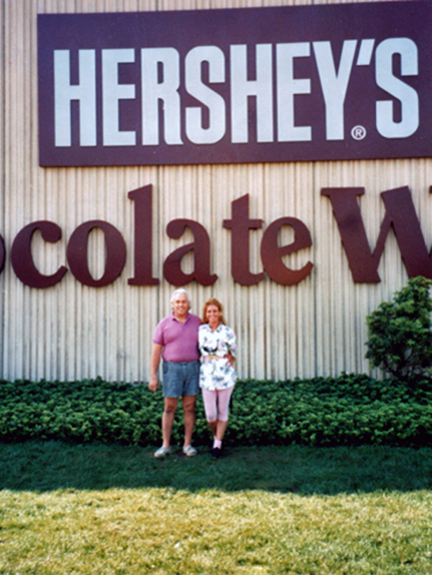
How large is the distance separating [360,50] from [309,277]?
13.0 feet

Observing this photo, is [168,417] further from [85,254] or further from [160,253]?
[85,254]

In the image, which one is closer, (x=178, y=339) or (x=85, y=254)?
(x=178, y=339)

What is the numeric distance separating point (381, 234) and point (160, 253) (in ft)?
12.4

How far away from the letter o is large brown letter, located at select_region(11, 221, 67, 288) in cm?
26

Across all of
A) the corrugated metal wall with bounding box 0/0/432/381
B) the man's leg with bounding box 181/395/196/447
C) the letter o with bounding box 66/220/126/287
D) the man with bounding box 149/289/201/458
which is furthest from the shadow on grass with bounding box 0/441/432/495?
the letter o with bounding box 66/220/126/287

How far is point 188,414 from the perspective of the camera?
17.4 ft

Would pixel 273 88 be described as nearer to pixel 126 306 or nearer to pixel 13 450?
pixel 126 306

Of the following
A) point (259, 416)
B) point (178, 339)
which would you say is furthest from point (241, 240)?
point (178, 339)

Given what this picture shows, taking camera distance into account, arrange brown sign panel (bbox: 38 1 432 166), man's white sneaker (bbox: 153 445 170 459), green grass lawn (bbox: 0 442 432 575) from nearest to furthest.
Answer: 1. green grass lawn (bbox: 0 442 432 575)
2. man's white sneaker (bbox: 153 445 170 459)
3. brown sign panel (bbox: 38 1 432 166)

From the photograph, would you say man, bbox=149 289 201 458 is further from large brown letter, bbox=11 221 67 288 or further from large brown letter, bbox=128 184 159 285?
large brown letter, bbox=11 221 67 288

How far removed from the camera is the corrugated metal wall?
829cm

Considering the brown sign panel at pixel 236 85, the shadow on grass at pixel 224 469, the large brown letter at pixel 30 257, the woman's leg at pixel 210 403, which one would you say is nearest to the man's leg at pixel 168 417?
the shadow on grass at pixel 224 469

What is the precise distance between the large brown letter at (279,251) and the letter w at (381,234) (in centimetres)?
65

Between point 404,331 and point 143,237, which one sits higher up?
point 143,237
